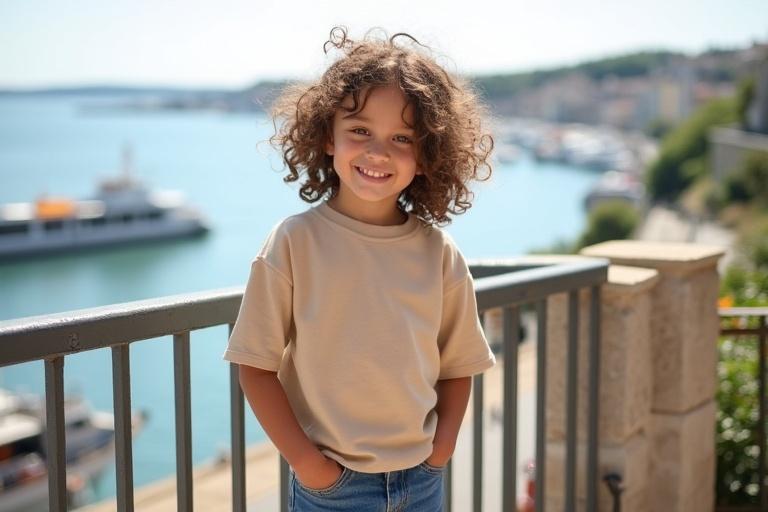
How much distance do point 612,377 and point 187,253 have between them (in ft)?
217

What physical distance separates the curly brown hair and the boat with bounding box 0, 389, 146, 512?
973 inches

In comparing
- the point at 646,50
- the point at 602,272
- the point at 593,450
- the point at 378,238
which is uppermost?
the point at 646,50

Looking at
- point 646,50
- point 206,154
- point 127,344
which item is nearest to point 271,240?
point 127,344

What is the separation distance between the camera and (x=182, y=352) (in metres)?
1.81

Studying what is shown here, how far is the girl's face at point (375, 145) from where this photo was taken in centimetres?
171

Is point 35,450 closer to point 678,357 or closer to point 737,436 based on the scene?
point 737,436

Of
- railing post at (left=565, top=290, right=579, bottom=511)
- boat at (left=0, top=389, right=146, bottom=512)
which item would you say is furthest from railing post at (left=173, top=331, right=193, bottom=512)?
boat at (left=0, top=389, right=146, bottom=512)

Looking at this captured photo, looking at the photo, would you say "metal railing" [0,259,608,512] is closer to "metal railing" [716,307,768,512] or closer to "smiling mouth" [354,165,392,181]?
"smiling mouth" [354,165,392,181]

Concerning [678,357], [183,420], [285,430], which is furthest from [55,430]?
[678,357]

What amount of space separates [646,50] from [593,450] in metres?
154

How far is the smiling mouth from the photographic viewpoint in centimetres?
171

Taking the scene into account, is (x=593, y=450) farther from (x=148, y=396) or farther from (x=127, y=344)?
(x=148, y=396)

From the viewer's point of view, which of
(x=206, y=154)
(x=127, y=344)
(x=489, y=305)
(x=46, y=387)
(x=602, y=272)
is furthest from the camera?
(x=206, y=154)

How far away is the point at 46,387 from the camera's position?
1.59m
